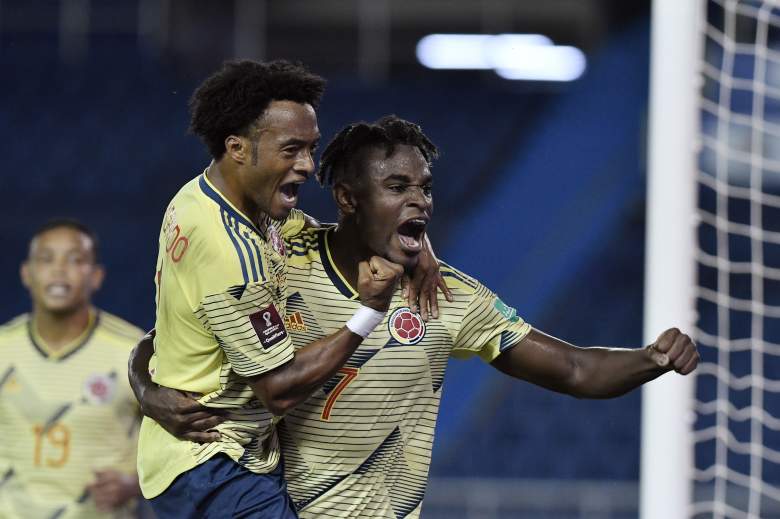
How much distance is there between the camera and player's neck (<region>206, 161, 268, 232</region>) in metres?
3.16

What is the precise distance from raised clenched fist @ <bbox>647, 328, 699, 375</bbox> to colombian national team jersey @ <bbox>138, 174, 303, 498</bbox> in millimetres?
1081

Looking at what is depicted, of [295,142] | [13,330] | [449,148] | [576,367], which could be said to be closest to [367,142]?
[295,142]

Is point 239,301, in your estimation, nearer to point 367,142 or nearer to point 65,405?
point 367,142

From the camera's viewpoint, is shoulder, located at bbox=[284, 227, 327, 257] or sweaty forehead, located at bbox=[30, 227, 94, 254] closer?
shoulder, located at bbox=[284, 227, 327, 257]

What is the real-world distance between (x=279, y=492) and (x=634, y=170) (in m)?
8.49

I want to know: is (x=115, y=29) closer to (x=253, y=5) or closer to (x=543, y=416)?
(x=253, y=5)

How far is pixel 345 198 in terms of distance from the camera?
11.6 ft

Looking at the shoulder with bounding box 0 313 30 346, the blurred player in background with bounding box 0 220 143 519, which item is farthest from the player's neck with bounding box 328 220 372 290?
the shoulder with bounding box 0 313 30 346

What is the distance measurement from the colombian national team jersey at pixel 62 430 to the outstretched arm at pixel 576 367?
229cm

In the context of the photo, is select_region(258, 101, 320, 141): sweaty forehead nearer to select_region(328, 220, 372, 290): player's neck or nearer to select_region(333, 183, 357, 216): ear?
select_region(333, 183, 357, 216): ear

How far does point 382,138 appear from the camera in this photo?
11.5ft

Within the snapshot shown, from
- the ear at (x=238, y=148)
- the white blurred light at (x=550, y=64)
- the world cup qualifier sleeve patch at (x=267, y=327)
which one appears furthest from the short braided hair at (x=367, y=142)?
the white blurred light at (x=550, y=64)

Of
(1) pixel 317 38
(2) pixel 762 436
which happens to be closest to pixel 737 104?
(2) pixel 762 436

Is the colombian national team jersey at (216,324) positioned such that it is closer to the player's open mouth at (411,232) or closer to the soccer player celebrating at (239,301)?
the soccer player celebrating at (239,301)
